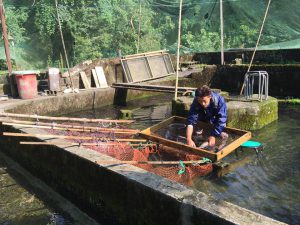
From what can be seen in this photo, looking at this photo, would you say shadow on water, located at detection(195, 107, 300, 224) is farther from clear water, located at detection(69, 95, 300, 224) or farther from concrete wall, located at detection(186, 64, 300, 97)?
concrete wall, located at detection(186, 64, 300, 97)

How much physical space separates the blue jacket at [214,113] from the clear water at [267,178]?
92 centimetres

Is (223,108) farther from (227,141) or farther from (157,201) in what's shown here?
(157,201)

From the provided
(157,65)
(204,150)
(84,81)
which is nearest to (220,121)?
(204,150)

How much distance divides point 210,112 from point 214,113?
10 cm

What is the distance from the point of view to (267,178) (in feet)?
20.0

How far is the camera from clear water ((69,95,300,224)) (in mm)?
5086

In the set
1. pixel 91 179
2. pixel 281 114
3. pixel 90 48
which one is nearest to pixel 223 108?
pixel 91 179

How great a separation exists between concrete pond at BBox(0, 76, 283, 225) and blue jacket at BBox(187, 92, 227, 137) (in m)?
2.40

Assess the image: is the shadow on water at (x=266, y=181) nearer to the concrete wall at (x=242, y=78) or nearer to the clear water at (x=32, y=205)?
the clear water at (x=32, y=205)

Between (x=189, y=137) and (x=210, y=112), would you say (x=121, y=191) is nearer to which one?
(x=189, y=137)

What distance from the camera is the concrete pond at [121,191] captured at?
3.36 metres

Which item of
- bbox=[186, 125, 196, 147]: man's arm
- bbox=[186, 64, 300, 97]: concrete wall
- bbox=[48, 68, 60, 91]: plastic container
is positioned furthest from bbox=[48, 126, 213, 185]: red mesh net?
bbox=[186, 64, 300, 97]: concrete wall

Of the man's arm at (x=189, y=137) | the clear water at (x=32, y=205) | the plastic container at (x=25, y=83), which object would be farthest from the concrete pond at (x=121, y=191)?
the plastic container at (x=25, y=83)

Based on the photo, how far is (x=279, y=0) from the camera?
2289 centimetres
